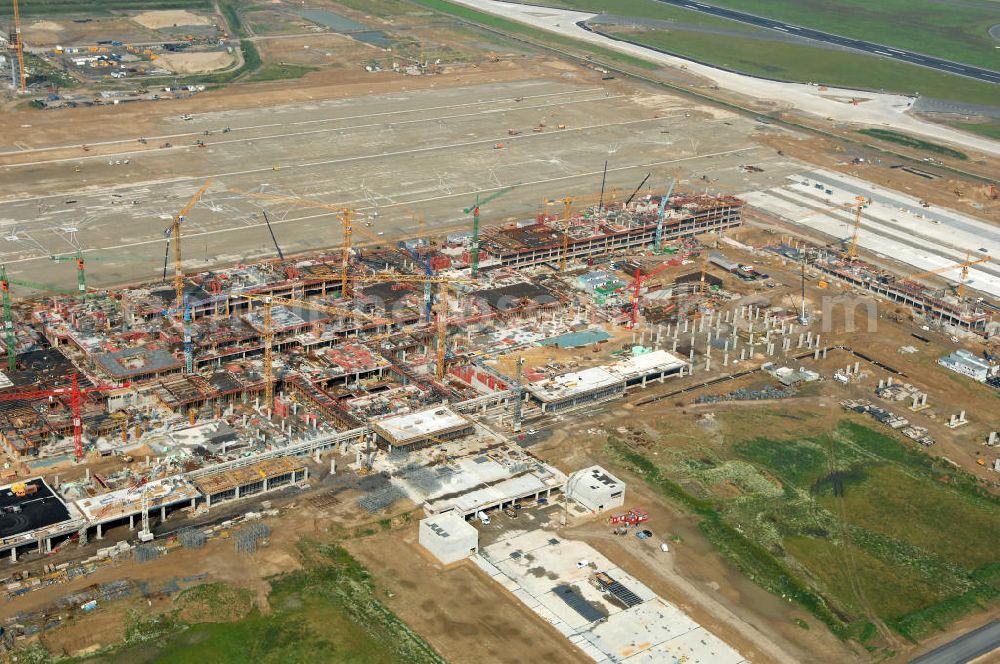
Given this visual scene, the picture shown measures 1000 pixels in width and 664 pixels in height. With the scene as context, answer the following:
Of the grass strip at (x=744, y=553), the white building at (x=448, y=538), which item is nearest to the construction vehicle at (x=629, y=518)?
Result: the grass strip at (x=744, y=553)

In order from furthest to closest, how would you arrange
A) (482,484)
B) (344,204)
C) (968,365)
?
(344,204), (968,365), (482,484)

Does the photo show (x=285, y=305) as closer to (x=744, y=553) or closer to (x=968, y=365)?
(x=744, y=553)

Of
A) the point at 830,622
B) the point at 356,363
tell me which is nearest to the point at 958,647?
the point at 830,622

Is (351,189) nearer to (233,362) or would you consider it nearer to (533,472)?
(233,362)

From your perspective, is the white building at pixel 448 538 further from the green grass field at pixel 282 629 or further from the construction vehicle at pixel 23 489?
the construction vehicle at pixel 23 489

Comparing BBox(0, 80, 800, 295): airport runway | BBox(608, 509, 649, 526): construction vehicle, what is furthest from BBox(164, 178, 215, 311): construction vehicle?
BBox(608, 509, 649, 526): construction vehicle

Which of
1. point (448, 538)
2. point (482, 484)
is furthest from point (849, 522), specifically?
point (448, 538)

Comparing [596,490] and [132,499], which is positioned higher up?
[596,490]

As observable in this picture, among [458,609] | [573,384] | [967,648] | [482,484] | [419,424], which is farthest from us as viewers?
[573,384]

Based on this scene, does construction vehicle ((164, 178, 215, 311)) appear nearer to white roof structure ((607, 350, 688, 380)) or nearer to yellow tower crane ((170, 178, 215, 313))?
yellow tower crane ((170, 178, 215, 313))
